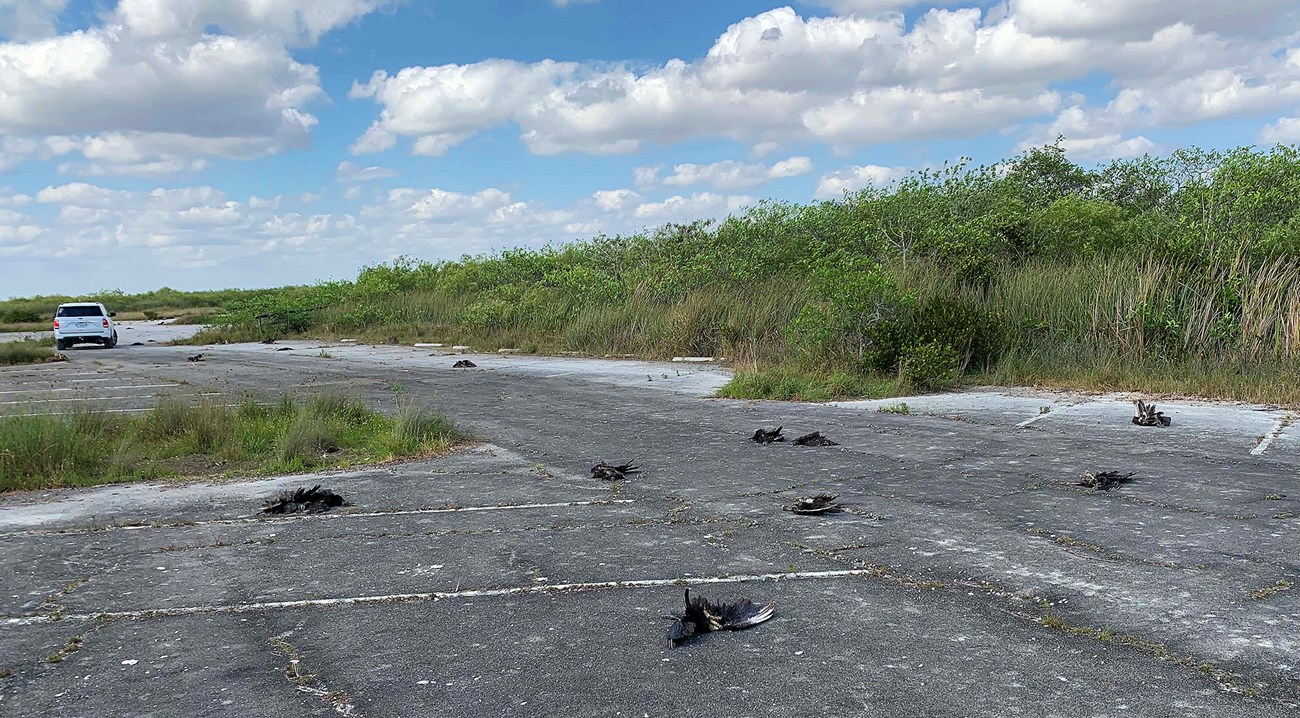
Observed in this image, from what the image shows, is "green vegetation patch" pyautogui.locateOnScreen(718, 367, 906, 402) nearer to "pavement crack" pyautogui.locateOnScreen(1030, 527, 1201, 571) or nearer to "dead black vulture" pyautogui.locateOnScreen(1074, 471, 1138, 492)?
"dead black vulture" pyautogui.locateOnScreen(1074, 471, 1138, 492)

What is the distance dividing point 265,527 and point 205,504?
4.36 feet

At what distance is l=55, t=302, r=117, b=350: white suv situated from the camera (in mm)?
35688

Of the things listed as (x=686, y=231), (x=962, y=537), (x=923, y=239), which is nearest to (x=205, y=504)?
(x=962, y=537)

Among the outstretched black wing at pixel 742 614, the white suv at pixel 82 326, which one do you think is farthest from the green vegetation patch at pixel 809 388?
the white suv at pixel 82 326

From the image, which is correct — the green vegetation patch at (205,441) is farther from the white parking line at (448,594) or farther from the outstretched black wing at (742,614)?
the outstretched black wing at (742,614)

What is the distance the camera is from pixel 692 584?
579 cm

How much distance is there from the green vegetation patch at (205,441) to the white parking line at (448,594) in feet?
15.7

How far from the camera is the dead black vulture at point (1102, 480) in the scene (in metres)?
8.17

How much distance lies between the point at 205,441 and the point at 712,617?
8532mm

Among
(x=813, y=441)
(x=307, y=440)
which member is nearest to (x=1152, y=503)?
(x=813, y=441)

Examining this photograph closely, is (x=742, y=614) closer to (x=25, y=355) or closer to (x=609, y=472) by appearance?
(x=609, y=472)

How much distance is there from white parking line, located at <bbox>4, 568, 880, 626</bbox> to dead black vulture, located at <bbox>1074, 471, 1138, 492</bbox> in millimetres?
3095

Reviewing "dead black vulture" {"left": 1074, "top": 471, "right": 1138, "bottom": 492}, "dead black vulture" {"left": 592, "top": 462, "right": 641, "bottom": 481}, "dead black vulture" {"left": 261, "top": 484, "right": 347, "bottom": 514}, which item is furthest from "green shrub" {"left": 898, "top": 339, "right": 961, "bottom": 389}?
"dead black vulture" {"left": 261, "top": 484, "right": 347, "bottom": 514}

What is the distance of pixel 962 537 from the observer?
6723 mm
